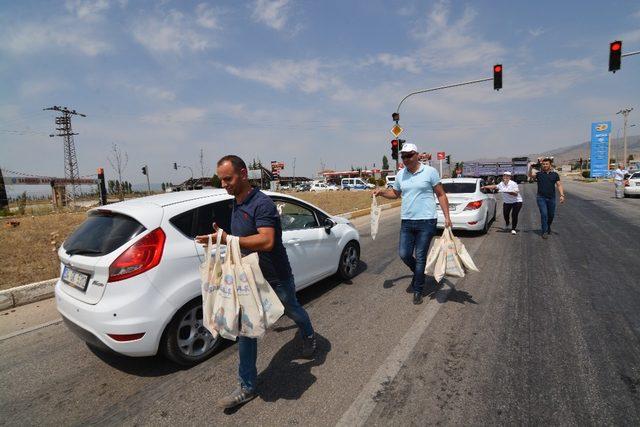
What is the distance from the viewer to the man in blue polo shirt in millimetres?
4137

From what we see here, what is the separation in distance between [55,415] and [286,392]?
5.64 feet

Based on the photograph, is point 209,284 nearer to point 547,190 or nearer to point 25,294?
point 25,294

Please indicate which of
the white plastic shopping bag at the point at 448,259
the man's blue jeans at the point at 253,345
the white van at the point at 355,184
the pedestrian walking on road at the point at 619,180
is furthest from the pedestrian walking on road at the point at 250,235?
the white van at the point at 355,184

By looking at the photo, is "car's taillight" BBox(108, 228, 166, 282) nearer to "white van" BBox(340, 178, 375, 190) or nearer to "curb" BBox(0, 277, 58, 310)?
"curb" BBox(0, 277, 58, 310)

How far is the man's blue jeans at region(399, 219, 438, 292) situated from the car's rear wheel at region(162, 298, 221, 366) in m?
2.48

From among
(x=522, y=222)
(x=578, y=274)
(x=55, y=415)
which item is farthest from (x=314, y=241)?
(x=522, y=222)

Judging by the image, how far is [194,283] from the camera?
118 inches

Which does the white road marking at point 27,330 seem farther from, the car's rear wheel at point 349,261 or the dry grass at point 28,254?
the car's rear wheel at point 349,261

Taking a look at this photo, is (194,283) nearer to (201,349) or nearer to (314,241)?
(201,349)

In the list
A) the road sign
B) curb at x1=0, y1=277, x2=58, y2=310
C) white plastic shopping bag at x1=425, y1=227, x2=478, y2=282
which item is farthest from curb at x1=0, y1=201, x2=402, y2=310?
the road sign

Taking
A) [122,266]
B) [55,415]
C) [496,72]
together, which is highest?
[496,72]

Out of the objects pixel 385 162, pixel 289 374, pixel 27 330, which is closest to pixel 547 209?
pixel 289 374

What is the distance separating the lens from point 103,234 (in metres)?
2.96

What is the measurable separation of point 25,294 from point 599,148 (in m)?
58.3
